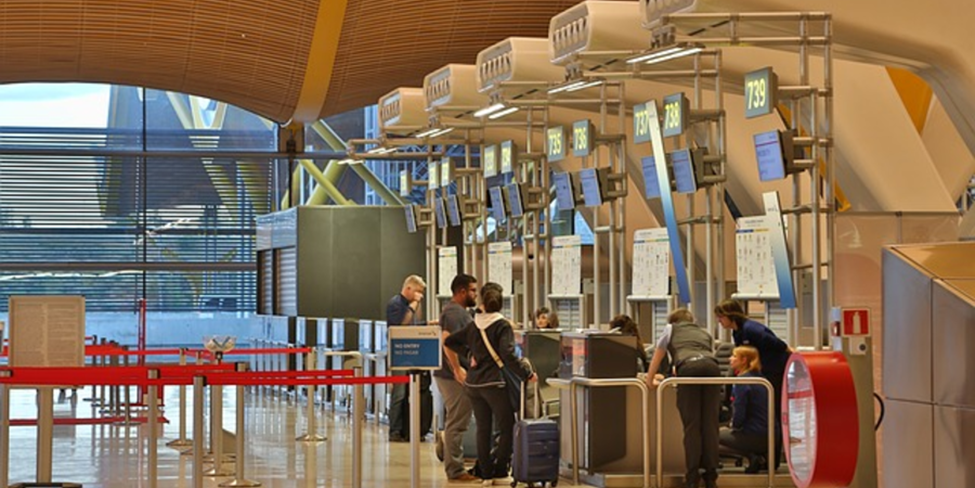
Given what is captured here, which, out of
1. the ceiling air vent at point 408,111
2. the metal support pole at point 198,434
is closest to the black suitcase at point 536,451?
the metal support pole at point 198,434

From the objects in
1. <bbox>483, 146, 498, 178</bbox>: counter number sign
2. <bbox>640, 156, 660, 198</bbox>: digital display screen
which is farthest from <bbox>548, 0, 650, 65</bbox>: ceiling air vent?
<bbox>483, 146, 498, 178</bbox>: counter number sign

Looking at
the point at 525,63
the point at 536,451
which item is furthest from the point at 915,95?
the point at 536,451

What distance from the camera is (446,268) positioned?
19.2 metres

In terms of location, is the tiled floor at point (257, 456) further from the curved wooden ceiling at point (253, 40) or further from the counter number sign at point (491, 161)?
the curved wooden ceiling at point (253, 40)

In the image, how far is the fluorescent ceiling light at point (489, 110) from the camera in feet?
51.2

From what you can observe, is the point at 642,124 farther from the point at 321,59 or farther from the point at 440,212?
the point at 321,59

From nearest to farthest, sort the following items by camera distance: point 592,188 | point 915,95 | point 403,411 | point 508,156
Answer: point 592,188 → point 403,411 → point 508,156 → point 915,95

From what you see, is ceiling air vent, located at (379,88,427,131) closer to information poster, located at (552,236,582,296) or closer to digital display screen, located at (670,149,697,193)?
information poster, located at (552,236,582,296)

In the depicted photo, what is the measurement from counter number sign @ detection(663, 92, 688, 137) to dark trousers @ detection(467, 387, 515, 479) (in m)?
2.31

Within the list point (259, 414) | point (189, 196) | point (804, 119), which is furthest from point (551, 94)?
point (189, 196)

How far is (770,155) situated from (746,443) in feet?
8.07

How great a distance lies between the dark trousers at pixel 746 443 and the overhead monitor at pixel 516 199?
5008 mm

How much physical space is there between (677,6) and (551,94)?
457 cm

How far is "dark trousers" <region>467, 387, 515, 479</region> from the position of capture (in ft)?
38.1
